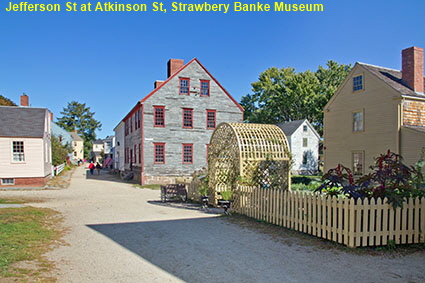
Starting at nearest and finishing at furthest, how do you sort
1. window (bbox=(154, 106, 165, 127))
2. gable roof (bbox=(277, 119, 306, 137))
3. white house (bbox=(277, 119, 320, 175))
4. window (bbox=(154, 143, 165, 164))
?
window (bbox=(154, 143, 165, 164))
window (bbox=(154, 106, 165, 127))
gable roof (bbox=(277, 119, 306, 137))
white house (bbox=(277, 119, 320, 175))

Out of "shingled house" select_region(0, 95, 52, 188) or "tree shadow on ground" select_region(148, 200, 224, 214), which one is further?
"shingled house" select_region(0, 95, 52, 188)

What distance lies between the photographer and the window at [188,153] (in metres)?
29.1

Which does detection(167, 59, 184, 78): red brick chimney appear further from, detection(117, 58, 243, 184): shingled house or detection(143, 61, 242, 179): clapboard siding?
detection(143, 61, 242, 179): clapboard siding

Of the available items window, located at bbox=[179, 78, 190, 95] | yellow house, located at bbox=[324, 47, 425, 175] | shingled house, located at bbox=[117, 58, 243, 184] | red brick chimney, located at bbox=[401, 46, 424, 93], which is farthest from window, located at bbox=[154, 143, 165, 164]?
red brick chimney, located at bbox=[401, 46, 424, 93]

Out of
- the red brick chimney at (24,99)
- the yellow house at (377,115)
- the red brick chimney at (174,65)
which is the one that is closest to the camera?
the yellow house at (377,115)

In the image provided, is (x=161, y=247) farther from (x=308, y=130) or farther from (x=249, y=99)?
(x=249, y=99)

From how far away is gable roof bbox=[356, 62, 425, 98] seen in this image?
21.4m

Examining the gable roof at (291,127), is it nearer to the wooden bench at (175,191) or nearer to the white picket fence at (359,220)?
the wooden bench at (175,191)

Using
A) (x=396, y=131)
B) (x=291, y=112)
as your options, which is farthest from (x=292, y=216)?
(x=291, y=112)

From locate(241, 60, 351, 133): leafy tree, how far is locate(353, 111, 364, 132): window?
2323 centimetres

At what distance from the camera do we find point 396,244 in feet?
25.5

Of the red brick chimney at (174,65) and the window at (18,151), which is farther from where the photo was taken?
the red brick chimney at (174,65)

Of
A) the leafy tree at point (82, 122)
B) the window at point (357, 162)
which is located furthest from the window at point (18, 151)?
the leafy tree at point (82, 122)

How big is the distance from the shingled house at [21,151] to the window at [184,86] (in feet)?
36.3
